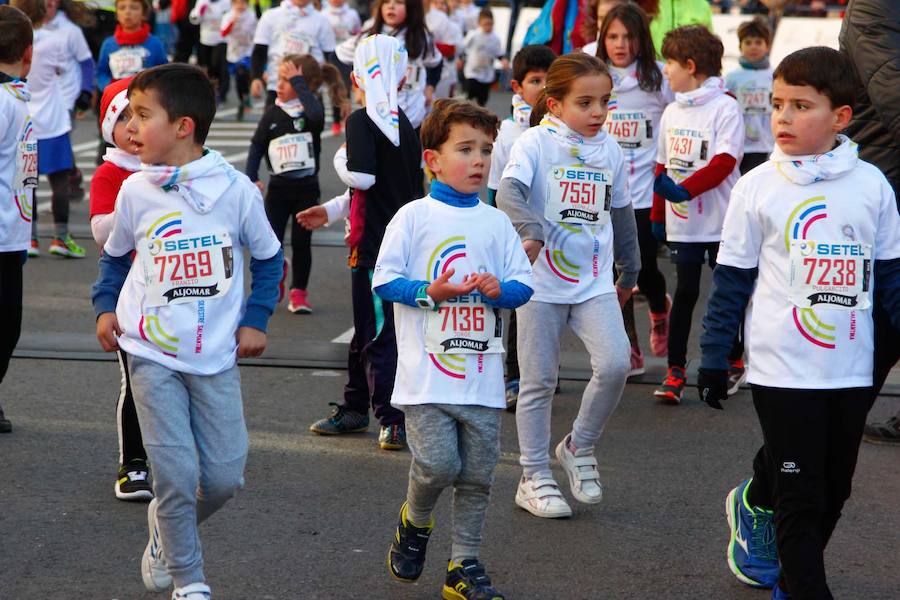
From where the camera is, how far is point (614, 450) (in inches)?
244

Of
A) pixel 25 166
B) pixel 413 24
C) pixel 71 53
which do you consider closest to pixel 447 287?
pixel 25 166

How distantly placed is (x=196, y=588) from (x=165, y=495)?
296mm

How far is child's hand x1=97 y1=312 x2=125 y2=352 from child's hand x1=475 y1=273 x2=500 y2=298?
1093 mm

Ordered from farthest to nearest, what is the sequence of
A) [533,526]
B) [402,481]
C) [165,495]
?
[402,481] → [533,526] → [165,495]

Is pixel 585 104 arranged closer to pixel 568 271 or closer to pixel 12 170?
pixel 568 271

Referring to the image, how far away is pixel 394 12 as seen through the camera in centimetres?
1032

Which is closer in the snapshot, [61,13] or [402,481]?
[402,481]

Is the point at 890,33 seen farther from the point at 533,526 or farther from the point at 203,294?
the point at 203,294

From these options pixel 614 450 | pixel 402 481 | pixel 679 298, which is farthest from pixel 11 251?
pixel 679 298

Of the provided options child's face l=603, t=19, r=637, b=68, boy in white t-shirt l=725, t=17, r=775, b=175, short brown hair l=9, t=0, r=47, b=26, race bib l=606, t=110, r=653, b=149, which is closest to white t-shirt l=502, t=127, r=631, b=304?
child's face l=603, t=19, r=637, b=68

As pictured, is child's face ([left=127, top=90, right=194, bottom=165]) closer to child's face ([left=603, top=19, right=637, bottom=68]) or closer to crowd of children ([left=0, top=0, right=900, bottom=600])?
crowd of children ([left=0, top=0, right=900, bottom=600])

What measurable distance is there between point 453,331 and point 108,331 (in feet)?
3.44

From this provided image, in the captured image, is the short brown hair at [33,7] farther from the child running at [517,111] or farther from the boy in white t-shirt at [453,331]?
the boy in white t-shirt at [453,331]

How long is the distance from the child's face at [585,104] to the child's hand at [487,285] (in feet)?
4.23
